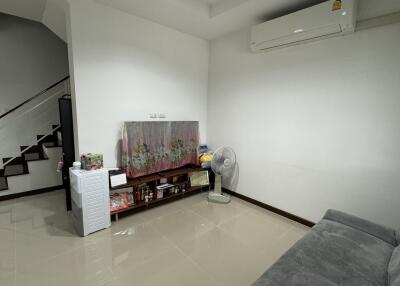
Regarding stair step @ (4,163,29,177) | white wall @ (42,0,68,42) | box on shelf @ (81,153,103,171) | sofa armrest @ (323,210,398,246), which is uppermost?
white wall @ (42,0,68,42)

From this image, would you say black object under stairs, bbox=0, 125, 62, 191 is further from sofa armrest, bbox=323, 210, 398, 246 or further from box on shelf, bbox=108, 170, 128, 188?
sofa armrest, bbox=323, 210, 398, 246

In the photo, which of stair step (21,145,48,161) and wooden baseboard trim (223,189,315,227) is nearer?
wooden baseboard trim (223,189,315,227)

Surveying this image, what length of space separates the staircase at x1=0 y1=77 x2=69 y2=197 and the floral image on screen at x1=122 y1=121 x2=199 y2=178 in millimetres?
1611

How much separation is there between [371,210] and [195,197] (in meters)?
2.37

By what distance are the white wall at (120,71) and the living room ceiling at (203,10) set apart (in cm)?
22

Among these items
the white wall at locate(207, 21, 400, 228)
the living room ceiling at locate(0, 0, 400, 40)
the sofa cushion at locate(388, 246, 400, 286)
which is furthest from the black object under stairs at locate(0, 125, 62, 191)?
the sofa cushion at locate(388, 246, 400, 286)

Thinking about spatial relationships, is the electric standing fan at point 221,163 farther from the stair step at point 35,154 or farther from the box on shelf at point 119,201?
the stair step at point 35,154

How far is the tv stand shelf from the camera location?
2.83m

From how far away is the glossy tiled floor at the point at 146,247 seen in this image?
186 centimetres

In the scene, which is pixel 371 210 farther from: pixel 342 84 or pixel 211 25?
pixel 211 25

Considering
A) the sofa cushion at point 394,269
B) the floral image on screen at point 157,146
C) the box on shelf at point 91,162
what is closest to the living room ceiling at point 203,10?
the floral image on screen at point 157,146

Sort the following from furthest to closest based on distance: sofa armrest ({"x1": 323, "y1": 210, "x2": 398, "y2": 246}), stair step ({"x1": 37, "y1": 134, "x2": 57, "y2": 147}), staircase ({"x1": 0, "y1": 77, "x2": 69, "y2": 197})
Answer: stair step ({"x1": 37, "y1": 134, "x2": 57, "y2": 147}), staircase ({"x1": 0, "y1": 77, "x2": 69, "y2": 197}), sofa armrest ({"x1": 323, "y1": 210, "x2": 398, "y2": 246})

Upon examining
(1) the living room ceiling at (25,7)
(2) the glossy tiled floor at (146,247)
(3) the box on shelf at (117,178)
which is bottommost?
(2) the glossy tiled floor at (146,247)

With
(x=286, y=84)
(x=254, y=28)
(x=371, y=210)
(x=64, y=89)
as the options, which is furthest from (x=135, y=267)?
(x=64, y=89)
